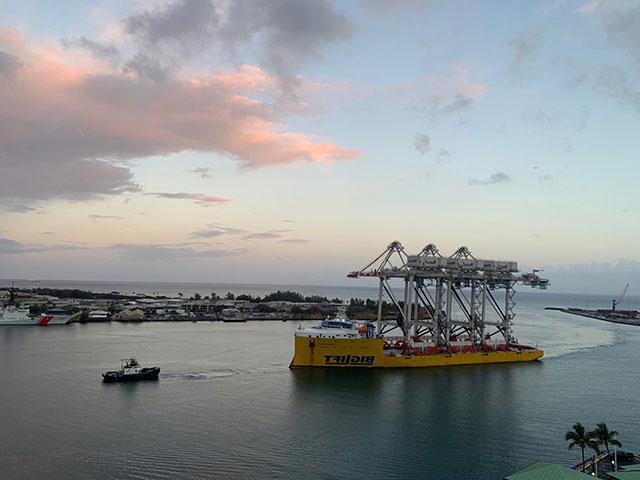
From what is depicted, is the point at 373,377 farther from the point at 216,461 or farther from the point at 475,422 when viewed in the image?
the point at 216,461

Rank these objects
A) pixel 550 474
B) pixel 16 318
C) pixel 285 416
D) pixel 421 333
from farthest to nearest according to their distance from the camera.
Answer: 1. pixel 16 318
2. pixel 421 333
3. pixel 285 416
4. pixel 550 474

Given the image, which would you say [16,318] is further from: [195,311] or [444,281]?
[444,281]

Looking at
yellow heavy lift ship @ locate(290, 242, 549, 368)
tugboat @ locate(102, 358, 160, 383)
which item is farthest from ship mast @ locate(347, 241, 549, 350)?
tugboat @ locate(102, 358, 160, 383)

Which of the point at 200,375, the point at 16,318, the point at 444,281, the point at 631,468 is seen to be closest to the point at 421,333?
the point at 444,281

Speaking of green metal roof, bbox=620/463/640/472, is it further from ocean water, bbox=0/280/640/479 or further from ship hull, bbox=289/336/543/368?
ship hull, bbox=289/336/543/368

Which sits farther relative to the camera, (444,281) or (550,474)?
(444,281)

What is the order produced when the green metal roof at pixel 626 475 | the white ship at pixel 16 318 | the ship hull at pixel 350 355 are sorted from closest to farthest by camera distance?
the green metal roof at pixel 626 475 < the ship hull at pixel 350 355 < the white ship at pixel 16 318

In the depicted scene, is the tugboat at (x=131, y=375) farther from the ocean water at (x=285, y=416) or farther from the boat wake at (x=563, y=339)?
the boat wake at (x=563, y=339)

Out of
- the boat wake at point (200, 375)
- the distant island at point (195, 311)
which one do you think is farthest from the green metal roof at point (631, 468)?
the distant island at point (195, 311)
